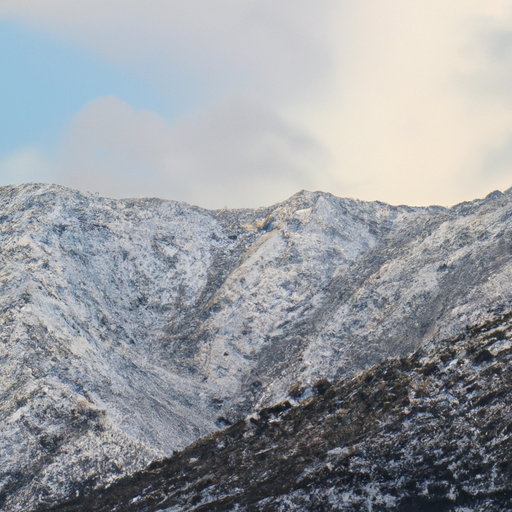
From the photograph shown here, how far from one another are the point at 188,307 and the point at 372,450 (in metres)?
55.6

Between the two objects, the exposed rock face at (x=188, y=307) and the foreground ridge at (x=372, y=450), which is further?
the exposed rock face at (x=188, y=307)

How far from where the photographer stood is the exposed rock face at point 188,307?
67875 mm

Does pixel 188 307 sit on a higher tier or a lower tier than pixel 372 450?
higher

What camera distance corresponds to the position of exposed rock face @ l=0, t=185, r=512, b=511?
67875 mm

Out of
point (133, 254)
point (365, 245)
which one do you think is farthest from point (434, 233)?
point (133, 254)

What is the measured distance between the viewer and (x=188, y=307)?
98812mm

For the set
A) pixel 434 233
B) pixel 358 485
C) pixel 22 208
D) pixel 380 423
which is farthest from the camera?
pixel 22 208

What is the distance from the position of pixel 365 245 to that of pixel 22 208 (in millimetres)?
44795

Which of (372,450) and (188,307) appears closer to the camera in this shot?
(372,450)

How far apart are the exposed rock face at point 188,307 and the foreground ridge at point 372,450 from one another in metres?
8.65

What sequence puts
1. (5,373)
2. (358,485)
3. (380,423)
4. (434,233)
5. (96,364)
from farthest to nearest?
(434,233) < (96,364) < (5,373) < (380,423) < (358,485)

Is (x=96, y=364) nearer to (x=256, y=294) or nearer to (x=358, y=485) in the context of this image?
(x=256, y=294)

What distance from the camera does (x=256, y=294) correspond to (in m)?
96.6

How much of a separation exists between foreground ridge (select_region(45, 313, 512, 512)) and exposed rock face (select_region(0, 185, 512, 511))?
8.65 metres
